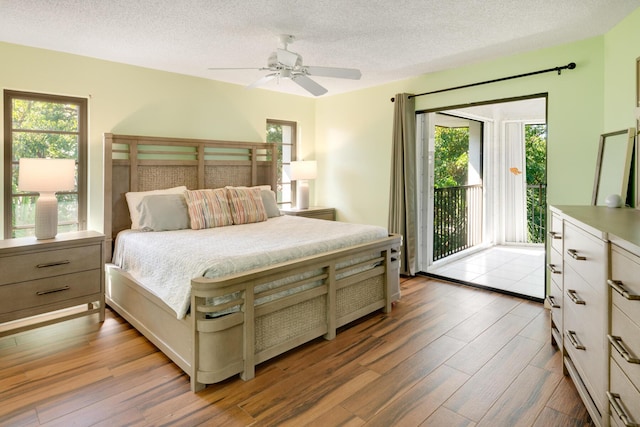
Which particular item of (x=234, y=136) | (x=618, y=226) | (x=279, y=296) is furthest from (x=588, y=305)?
(x=234, y=136)

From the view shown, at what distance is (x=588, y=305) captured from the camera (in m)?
1.84

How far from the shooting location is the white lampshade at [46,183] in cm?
296

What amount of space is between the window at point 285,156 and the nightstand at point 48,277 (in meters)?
2.81

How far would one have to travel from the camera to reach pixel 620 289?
1.44 metres

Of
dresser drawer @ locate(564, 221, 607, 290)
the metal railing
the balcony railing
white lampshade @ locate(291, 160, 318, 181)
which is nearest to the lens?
dresser drawer @ locate(564, 221, 607, 290)

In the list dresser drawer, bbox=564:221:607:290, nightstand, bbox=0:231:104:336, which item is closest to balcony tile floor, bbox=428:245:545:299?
dresser drawer, bbox=564:221:607:290

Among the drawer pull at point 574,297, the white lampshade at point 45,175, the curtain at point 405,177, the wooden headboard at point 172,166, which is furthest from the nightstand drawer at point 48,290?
the drawer pull at point 574,297

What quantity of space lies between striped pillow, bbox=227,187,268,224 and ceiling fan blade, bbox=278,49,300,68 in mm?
1591

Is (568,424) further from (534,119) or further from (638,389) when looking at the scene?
(534,119)

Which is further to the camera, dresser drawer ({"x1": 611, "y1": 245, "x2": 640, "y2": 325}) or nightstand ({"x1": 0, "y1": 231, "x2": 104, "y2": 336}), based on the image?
nightstand ({"x1": 0, "y1": 231, "x2": 104, "y2": 336})

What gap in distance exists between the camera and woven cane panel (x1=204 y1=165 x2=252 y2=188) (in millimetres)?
4520

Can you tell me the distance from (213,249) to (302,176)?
2.72 m

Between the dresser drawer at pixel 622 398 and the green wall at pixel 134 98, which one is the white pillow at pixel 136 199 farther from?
the dresser drawer at pixel 622 398

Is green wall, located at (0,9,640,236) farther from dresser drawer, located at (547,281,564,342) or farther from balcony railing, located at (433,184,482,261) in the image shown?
dresser drawer, located at (547,281,564,342)
